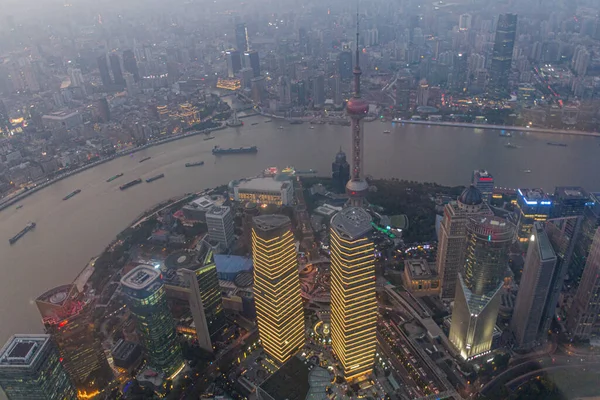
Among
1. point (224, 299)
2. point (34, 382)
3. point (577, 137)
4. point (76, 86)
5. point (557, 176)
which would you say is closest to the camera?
point (34, 382)

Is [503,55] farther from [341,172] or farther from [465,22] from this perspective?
[341,172]

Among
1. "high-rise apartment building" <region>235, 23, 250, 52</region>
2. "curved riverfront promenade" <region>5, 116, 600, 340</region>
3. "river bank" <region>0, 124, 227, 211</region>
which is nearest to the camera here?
"curved riverfront promenade" <region>5, 116, 600, 340</region>

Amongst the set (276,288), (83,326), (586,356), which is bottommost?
(586,356)

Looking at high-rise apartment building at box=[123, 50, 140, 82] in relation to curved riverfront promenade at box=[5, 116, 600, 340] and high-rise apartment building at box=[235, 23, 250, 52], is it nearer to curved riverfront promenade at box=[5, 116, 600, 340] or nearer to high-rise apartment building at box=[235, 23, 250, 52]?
high-rise apartment building at box=[235, 23, 250, 52]

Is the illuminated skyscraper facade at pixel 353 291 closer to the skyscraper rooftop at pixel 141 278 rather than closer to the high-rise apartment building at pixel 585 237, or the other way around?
the skyscraper rooftop at pixel 141 278

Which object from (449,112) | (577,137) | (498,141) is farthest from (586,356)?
(449,112)

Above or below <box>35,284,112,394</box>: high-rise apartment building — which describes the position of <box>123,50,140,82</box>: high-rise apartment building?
above

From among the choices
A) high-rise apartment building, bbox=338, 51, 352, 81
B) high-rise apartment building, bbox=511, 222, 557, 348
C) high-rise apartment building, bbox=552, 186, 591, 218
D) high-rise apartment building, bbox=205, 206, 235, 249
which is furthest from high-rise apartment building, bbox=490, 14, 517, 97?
high-rise apartment building, bbox=511, 222, 557, 348

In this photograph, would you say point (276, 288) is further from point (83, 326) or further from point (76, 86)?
point (76, 86)
